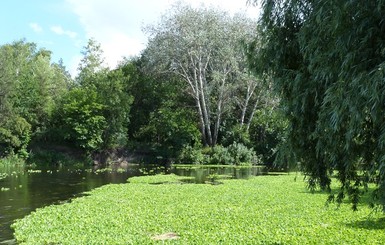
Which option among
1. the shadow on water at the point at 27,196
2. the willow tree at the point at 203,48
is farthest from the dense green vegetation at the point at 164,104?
the shadow on water at the point at 27,196

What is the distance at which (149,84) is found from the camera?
56031 millimetres

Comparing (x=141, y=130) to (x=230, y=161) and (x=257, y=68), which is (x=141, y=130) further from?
(x=257, y=68)

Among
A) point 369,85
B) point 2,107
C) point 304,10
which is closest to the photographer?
point 369,85

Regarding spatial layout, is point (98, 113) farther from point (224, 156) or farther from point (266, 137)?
point (266, 137)

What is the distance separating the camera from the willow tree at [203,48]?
149 feet

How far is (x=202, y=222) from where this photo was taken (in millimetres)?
13031

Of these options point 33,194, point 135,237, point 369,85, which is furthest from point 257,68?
point 33,194

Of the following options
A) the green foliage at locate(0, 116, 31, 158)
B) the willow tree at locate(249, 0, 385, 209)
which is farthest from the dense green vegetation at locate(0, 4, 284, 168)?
the willow tree at locate(249, 0, 385, 209)

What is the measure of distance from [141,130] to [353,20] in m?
50.0

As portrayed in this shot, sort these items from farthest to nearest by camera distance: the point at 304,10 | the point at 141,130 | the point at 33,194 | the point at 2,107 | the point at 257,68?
the point at 141,130, the point at 2,107, the point at 33,194, the point at 257,68, the point at 304,10

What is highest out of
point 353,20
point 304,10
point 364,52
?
point 304,10

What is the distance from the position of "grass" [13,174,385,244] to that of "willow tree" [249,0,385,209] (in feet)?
8.43

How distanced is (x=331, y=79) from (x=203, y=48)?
132ft

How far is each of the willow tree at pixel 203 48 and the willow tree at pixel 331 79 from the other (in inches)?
1374
